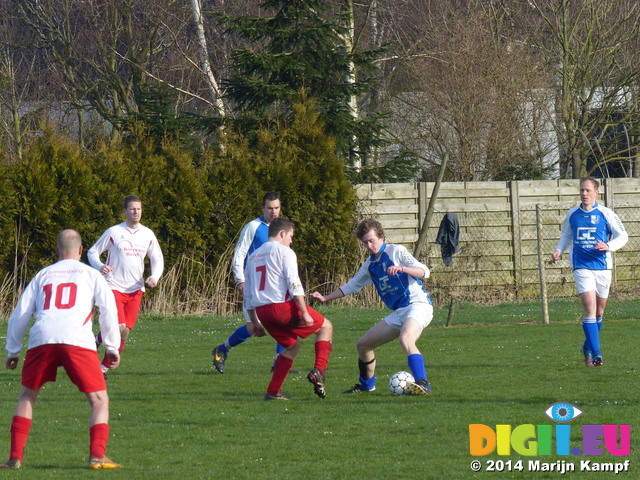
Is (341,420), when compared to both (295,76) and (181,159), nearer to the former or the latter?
(181,159)

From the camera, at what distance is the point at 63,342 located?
6184 mm

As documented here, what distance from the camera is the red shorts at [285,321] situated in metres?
8.74

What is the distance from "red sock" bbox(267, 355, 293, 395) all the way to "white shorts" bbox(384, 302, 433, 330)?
0.99m

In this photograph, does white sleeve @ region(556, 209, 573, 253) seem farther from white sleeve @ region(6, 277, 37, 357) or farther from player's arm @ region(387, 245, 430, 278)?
white sleeve @ region(6, 277, 37, 357)

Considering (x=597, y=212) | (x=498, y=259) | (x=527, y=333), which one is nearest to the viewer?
(x=597, y=212)

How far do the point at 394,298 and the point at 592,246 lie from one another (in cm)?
294

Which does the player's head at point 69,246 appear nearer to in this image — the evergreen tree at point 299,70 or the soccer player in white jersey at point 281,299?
the soccer player in white jersey at point 281,299

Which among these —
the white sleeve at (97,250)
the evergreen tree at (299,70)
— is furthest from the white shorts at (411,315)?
the evergreen tree at (299,70)

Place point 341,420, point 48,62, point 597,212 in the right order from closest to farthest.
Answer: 1. point 341,420
2. point 597,212
3. point 48,62

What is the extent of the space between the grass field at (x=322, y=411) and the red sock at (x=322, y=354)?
1.00ft

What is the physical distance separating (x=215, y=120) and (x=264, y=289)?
13508 mm

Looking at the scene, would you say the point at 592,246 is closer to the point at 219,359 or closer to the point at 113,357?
the point at 219,359

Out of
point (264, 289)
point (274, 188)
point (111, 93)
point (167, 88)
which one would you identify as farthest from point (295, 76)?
point (264, 289)

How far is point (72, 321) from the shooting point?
6.23 meters
